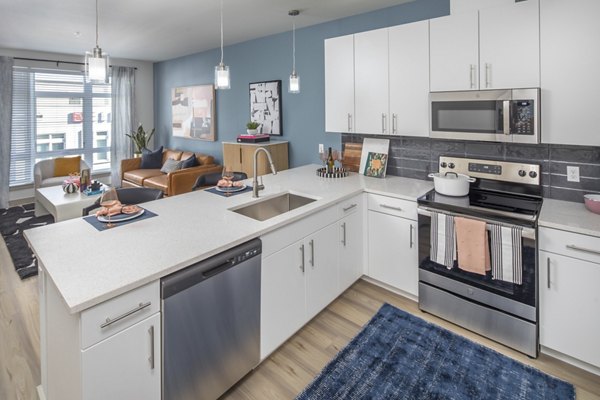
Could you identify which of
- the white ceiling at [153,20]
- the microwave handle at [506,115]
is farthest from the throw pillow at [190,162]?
the microwave handle at [506,115]

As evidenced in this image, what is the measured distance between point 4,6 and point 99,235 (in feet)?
10.5

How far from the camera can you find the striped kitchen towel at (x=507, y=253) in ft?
6.61

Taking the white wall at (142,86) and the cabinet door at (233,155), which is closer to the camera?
the cabinet door at (233,155)

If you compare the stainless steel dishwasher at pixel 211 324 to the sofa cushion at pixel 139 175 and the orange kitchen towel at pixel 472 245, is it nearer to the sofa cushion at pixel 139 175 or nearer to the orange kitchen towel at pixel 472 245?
the orange kitchen towel at pixel 472 245

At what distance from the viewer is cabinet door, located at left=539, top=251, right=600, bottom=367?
1.87 metres

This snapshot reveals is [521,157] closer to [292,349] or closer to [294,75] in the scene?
[294,75]

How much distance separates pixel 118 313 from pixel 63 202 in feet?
11.8

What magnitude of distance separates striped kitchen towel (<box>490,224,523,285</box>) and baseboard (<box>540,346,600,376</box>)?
0.50 metres

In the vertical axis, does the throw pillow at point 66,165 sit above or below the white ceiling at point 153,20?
below

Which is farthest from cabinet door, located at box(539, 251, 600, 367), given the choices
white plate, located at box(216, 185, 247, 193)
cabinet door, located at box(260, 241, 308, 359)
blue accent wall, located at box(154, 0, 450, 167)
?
blue accent wall, located at box(154, 0, 450, 167)

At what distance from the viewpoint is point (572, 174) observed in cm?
234

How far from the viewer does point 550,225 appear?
1.94 metres

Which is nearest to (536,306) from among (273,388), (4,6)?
(273,388)

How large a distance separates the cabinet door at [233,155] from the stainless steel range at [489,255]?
2.53 metres
